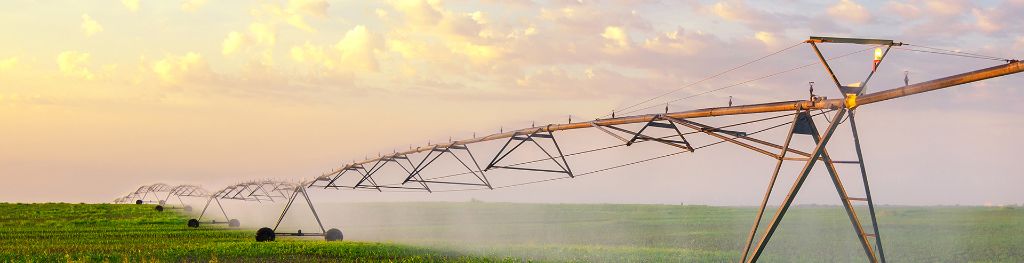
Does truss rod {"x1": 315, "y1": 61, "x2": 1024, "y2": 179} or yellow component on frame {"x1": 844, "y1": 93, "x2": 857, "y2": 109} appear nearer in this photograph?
truss rod {"x1": 315, "y1": 61, "x2": 1024, "y2": 179}

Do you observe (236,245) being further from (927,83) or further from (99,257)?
(927,83)

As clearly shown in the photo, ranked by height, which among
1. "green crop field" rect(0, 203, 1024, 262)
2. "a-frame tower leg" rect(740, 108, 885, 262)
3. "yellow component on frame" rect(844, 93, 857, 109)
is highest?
"yellow component on frame" rect(844, 93, 857, 109)

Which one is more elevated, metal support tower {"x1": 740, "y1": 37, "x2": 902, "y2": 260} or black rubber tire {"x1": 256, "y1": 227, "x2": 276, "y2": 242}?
metal support tower {"x1": 740, "y1": 37, "x2": 902, "y2": 260}

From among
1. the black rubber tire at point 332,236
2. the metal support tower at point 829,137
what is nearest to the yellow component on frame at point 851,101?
the metal support tower at point 829,137

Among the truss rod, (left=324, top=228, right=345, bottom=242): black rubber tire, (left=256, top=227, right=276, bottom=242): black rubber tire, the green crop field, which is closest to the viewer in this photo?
the truss rod

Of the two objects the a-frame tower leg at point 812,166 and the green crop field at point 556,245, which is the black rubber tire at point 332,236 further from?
the a-frame tower leg at point 812,166

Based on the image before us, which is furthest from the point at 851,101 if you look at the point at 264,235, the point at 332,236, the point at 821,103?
the point at 264,235

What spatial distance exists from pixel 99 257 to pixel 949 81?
29.1 metres

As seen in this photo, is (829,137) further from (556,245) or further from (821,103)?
(556,245)

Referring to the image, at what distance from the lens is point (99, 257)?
31.8 m

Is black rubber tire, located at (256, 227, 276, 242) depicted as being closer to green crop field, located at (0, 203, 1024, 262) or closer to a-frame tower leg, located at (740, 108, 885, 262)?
green crop field, located at (0, 203, 1024, 262)

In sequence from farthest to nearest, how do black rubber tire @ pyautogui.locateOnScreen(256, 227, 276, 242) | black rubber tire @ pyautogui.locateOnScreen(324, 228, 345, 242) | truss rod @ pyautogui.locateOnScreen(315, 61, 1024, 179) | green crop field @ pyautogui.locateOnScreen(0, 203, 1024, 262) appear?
black rubber tire @ pyautogui.locateOnScreen(324, 228, 345, 242)
black rubber tire @ pyautogui.locateOnScreen(256, 227, 276, 242)
green crop field @ pyautogui.locateOnScreen(0, 203, 1024, 262)
truss rod @ pyautogui.locateOnScreen(315, 61, 1024, 179)

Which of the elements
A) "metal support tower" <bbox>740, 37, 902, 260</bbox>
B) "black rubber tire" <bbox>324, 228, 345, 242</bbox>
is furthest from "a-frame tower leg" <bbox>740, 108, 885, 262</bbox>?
"black rubber tire" <bbox>324, 228, 345, 242</bbox>

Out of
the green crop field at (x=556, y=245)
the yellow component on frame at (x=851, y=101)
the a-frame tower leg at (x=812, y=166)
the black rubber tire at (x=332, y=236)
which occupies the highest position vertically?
the yellow component on frame at (x=851, y=101)
